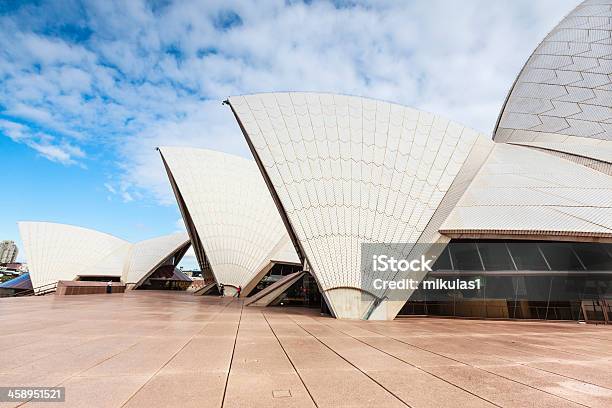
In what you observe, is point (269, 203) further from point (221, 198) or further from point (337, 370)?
point (337, 370)

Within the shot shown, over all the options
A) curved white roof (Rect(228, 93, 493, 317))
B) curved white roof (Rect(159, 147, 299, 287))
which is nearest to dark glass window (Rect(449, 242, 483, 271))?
curved white roof (Rect(228, 93, 493, 317))

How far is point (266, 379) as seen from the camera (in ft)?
11.5

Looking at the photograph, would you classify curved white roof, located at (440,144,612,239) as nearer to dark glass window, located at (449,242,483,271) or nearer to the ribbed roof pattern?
dark glass window, located at (449,242,483,271)

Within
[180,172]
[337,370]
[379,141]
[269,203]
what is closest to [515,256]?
[379,141]

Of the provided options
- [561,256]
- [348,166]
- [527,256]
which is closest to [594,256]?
[561,256]

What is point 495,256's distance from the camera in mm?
11305

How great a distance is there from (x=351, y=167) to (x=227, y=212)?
56.3 ft

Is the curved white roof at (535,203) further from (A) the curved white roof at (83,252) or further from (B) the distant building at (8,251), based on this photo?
(B) the distant building at (8,251)

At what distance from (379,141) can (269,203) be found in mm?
17559

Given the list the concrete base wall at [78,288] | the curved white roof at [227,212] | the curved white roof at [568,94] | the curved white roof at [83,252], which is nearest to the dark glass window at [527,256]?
the curved white roof at [568,94]

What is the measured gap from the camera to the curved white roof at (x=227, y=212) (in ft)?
82.4

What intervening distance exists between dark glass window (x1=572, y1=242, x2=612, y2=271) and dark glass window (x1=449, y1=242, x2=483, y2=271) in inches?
134

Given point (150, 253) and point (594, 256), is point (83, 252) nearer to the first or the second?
point (150, 253)

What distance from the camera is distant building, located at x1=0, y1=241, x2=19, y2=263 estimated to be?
107m
